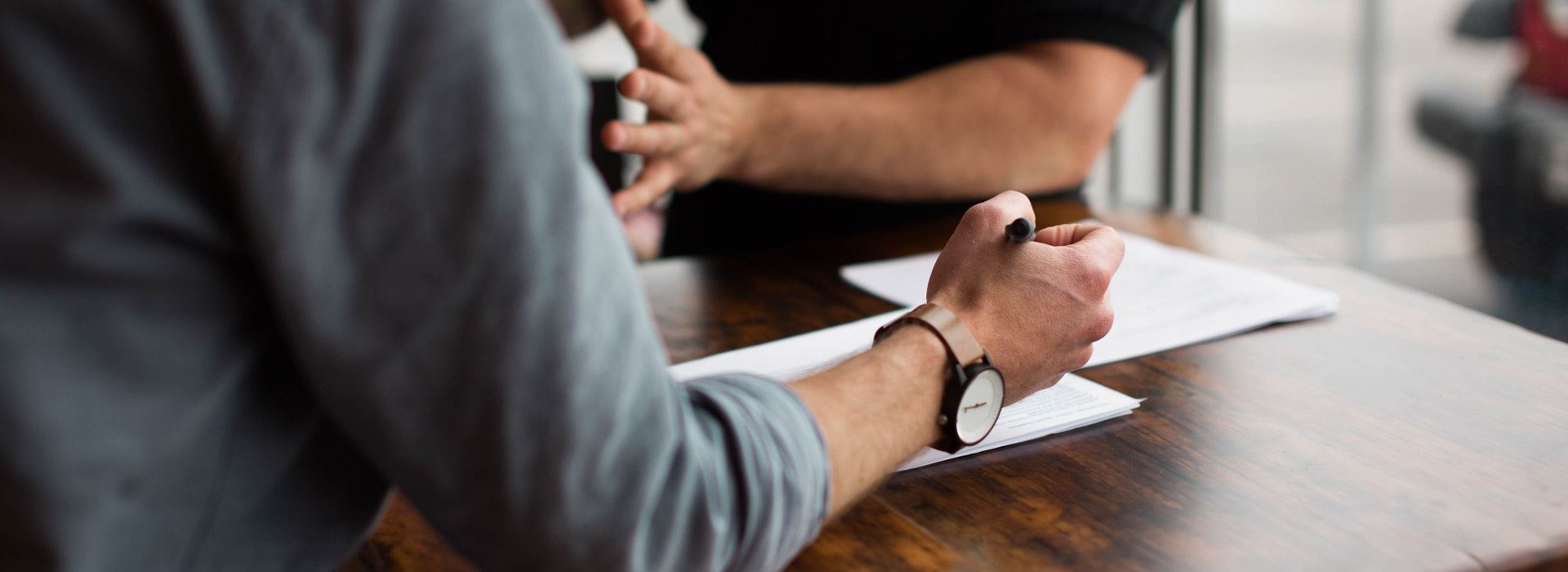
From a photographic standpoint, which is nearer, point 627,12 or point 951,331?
point 951,331

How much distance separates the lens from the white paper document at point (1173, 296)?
99 centimetres

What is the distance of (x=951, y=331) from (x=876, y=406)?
79 millimetres

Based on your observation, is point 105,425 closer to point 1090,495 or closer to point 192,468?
point 192,468

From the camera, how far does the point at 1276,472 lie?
0.74m

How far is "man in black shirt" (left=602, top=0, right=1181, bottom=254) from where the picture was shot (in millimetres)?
1296

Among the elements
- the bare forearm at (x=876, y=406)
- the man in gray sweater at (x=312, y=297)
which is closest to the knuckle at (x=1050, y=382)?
the bare forearm at (x=876, y=406)

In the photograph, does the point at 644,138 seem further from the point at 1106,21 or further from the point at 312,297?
the point at 312,297

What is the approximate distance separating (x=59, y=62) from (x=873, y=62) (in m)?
1.24

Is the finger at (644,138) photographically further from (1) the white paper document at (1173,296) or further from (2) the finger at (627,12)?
(1) the white paper document at (1173,296)

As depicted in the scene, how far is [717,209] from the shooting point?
5.39 feet

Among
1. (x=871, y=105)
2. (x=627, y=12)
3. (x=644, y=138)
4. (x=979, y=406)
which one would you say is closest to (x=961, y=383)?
(x=979, y=406)

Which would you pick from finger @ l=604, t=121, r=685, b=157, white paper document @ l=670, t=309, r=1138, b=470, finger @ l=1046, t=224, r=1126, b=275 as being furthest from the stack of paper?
finger @ l=604, t=121, r=685, b=157

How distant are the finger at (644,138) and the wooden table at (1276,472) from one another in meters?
0.22

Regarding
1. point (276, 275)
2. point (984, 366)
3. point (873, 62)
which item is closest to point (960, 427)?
point (984, 366)
